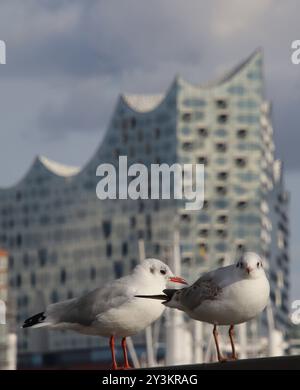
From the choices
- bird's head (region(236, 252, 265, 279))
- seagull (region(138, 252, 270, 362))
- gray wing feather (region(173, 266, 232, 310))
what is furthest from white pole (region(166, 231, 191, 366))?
bird's head (region(236, 252, 265, 279))

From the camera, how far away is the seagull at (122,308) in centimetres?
1362

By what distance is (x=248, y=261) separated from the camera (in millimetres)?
13250

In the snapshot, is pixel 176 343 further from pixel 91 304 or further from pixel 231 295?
pixel 231 295

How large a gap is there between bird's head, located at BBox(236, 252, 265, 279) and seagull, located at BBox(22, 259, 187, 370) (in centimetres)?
58

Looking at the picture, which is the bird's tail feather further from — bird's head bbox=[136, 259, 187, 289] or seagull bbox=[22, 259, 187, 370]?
bird's head bbox=[136, 259, 187, 289]

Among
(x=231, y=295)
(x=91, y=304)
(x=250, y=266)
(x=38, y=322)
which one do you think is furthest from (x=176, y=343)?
(x=250, y=266)

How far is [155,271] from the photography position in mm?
13742

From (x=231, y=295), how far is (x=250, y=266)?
1.09 ft

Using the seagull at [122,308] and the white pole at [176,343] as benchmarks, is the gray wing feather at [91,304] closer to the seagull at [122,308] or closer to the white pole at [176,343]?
the seagull at [122,308]

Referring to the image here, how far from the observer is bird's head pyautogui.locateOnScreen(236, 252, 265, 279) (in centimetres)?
1320

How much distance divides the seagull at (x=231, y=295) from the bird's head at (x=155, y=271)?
5.2 inches

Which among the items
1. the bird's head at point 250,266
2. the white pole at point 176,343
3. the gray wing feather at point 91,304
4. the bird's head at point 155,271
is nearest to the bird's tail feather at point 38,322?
the gray wing feather at point 91,304
